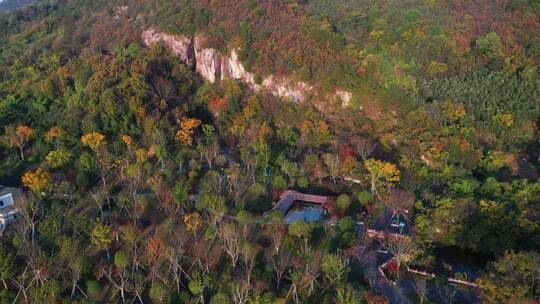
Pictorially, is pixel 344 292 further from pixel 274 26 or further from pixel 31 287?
pixel 274 26

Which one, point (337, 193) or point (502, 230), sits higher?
point (502, 230)

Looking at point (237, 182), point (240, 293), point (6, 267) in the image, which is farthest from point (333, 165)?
point (6, 267)

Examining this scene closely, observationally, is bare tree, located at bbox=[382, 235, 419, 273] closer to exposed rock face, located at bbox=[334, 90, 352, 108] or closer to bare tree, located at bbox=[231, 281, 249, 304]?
bare tree, located at bbox=[231, 281, 249, 304]

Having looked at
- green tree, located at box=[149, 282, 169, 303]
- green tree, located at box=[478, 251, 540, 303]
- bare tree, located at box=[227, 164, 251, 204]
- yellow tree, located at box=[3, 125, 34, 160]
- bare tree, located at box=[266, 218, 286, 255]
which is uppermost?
green tree, located at box=[478, 251, 540, 303]

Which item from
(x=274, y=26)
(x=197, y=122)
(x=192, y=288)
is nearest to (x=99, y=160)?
(x=197, y=122)

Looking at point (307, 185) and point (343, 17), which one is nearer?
point (307, 185)

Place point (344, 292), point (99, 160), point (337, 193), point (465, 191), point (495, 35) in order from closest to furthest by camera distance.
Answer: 1. point (344, 292)
2. point (465, 191)
3. point (337, 193)
4. point (99, 160)
5. point (495, 35)

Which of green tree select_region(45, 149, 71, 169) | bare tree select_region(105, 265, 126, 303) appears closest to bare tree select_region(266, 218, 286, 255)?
bare tree select_region(105, 265, 126, 303)
